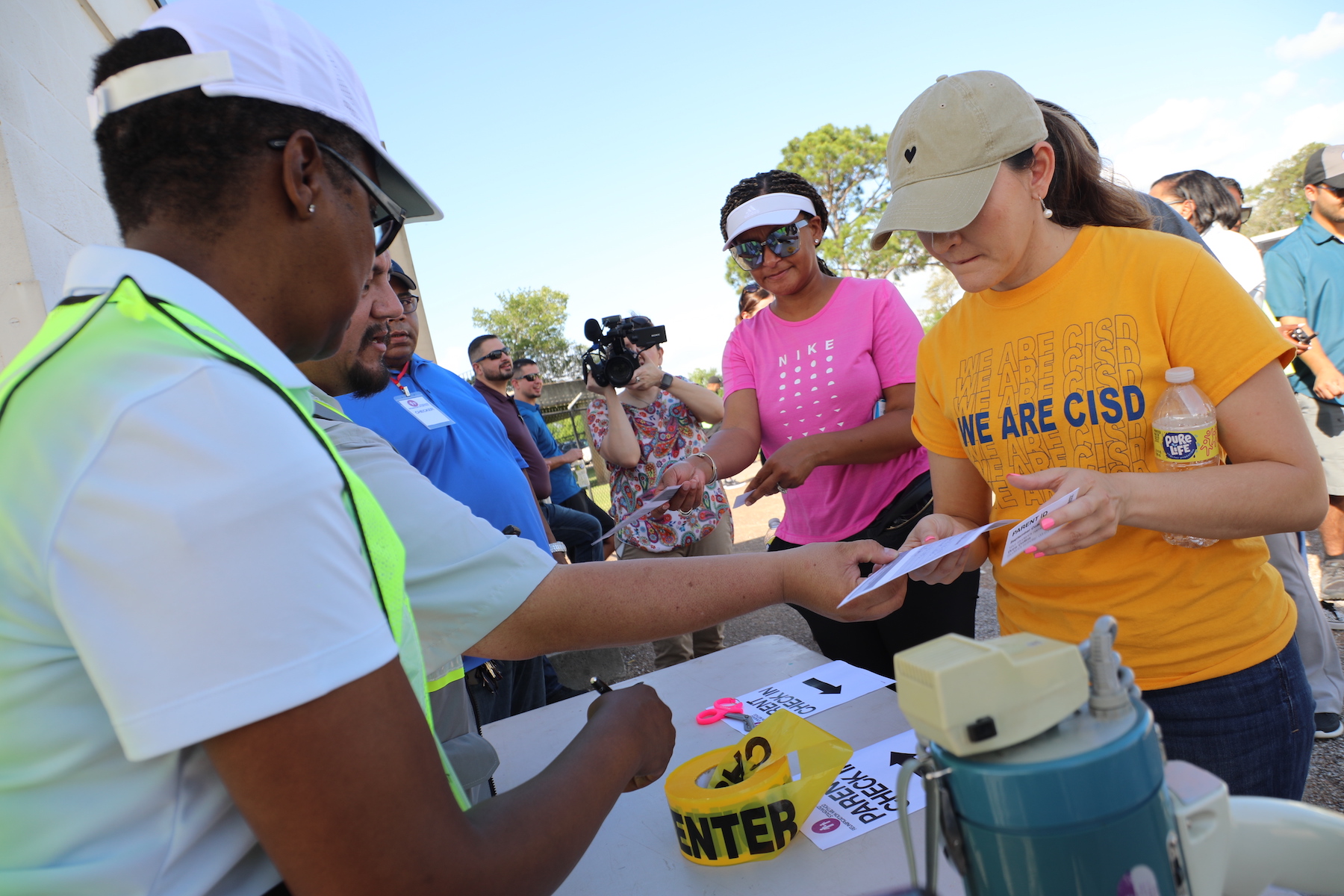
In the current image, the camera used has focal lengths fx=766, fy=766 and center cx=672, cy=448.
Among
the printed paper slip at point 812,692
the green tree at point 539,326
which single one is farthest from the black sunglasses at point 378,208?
the green tree at point 539,326

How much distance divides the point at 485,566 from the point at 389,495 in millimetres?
222

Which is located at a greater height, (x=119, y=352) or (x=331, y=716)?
(x=119, y=352)

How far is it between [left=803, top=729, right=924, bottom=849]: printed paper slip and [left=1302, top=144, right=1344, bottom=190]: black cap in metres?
4.34

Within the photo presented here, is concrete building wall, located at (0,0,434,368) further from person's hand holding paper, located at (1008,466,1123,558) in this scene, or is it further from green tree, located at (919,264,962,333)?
green tree, located at (919,264,962,333)

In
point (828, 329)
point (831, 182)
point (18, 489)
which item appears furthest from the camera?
point (831, 182)

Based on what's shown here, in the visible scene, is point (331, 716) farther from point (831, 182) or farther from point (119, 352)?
point (831, 182)

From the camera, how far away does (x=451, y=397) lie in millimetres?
3379

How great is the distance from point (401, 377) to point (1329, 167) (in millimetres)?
4902

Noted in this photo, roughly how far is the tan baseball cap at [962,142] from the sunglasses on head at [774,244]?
112 cm

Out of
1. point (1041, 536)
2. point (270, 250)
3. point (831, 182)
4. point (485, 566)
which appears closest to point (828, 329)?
point (1041, 536)

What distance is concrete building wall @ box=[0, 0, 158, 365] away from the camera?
7.92 feet

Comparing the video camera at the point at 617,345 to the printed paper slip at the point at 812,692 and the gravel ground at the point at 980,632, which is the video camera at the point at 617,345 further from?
the printed paper slip at the point at 812,692

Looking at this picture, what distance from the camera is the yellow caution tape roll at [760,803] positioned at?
4.28ft

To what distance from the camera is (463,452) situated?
10.2 feet
